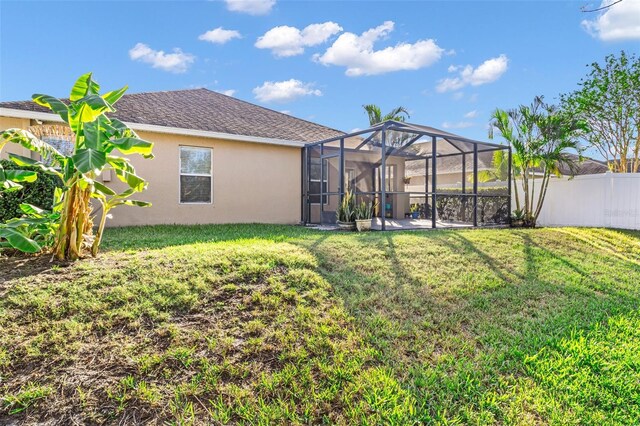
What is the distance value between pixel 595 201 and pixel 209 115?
12426mm

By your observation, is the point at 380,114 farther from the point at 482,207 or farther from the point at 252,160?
the point at 252,160

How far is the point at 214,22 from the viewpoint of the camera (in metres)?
10.6

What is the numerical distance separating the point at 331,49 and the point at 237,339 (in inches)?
529

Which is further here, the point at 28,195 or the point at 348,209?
the point at 348,209

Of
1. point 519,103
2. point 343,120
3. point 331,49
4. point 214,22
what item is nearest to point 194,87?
point 214,22

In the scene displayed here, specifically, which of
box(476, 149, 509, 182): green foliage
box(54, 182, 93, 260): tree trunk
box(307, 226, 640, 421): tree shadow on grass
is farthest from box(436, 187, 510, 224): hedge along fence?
box(54, 182, 93, 260): tree trunk

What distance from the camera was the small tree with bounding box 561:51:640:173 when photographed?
11.8 metres

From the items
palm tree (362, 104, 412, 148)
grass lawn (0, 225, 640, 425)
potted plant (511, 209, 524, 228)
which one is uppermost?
palm tree (362, 104, 412, 148)

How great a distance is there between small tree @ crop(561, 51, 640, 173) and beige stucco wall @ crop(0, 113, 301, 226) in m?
10.1

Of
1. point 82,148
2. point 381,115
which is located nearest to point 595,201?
point 381,115

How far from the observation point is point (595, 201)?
1137 cm

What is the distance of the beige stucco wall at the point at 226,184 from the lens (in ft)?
31.2

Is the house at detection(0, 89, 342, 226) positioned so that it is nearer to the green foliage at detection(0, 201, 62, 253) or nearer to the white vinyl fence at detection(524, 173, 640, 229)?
the green foliage at detection(0, 201, 62, 253)

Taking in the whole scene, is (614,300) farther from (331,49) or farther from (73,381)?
(331,49)
